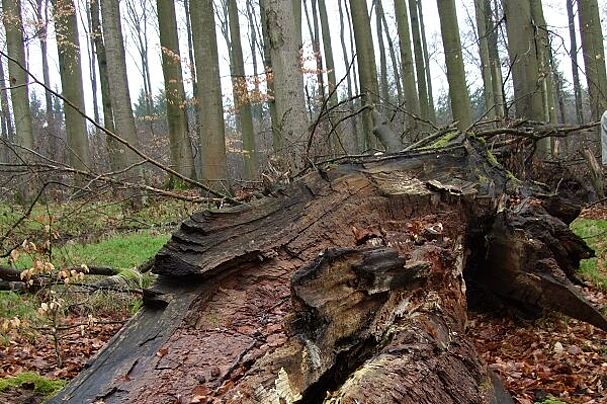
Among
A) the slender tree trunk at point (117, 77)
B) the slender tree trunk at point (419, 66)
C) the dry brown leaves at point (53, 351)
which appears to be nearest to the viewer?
the dry brown leaves at point (53, 351)

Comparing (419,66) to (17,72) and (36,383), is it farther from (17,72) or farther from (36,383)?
(36,383)

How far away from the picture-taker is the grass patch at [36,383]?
10.5 feet

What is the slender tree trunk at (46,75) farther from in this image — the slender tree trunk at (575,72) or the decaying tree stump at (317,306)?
the slender tree trunk at (575,72)

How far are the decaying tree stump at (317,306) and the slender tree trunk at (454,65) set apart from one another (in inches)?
309

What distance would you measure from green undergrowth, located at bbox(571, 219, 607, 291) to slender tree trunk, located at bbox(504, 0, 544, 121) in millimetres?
2473

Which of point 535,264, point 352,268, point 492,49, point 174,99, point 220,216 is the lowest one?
point 535,264

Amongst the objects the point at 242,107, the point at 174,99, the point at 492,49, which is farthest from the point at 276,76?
the point at 492,49

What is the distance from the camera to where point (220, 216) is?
10.0ft

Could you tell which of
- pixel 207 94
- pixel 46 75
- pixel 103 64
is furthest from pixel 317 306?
pixel 46 75

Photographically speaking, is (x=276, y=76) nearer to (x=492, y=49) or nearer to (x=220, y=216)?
(x=220, y=216)

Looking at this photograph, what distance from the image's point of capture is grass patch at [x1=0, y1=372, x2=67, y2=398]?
10.5ft

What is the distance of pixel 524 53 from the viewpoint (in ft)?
31.6

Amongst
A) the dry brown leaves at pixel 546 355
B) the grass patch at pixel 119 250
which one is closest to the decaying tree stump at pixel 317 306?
the dry brown leaves at pixel 546 355

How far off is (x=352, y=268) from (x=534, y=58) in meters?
8.72
